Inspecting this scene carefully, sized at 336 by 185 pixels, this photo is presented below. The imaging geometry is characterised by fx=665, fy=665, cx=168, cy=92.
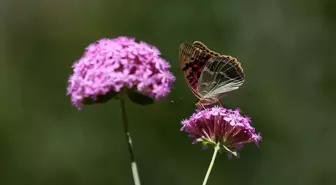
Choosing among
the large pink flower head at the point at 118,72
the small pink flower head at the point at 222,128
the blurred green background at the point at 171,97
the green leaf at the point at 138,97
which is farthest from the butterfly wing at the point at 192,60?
the blurred green background at the point at 171,97

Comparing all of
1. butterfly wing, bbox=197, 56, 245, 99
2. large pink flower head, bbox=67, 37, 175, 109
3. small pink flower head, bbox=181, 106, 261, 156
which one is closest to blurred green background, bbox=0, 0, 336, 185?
butterfly wing, bbox=197, 56, 245, 99

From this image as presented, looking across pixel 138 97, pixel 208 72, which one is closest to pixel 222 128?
pixel 208 72

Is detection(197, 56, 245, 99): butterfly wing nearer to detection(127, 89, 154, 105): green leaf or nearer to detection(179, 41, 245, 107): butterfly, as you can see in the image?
detection(179, 41, 245, 107): butterfly

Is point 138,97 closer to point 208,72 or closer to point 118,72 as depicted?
point 118,72
